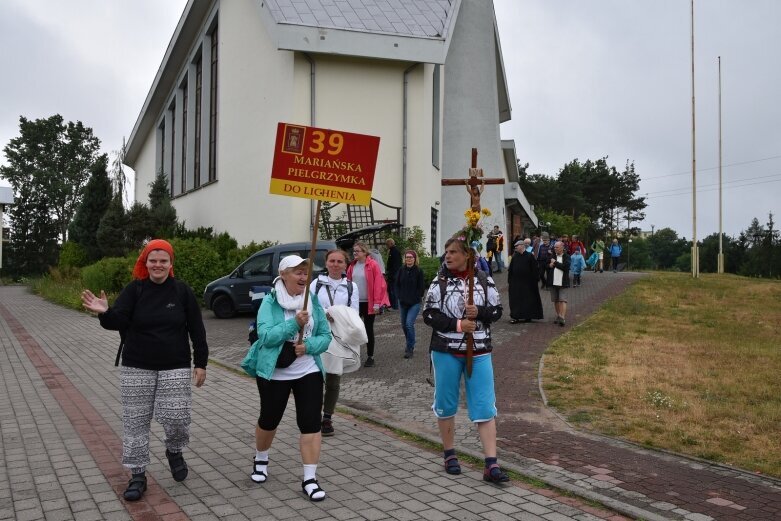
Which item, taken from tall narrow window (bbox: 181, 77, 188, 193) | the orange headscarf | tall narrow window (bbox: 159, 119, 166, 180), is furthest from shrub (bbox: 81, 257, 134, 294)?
tall narrow window (bbox: 159, 119, 166, 180)

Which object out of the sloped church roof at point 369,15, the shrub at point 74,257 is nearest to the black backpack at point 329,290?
the sloped church roof at point 369,15

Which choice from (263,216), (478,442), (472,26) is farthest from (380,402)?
(472,26)

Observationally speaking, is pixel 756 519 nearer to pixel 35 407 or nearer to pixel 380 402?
pixel 380 402

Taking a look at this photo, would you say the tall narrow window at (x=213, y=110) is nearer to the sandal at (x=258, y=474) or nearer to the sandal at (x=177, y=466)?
the sandal at (x=177, y=466)

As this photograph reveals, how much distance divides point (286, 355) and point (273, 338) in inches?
6.9

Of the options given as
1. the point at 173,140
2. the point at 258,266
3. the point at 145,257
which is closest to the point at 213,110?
the point at 173,140

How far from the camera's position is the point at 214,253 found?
2025 cm

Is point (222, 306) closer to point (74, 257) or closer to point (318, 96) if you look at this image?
point (318, 96)

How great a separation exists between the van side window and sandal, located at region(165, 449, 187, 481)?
11508 millimetres

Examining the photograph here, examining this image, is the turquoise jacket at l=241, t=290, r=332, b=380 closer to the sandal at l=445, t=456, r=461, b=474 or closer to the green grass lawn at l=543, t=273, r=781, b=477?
the sandal at l=445, t=456, r=461, b=474

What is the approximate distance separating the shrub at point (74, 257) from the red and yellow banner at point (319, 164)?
33.3m

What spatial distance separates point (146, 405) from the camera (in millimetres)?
4793

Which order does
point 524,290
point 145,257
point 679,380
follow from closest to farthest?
point 145,257 → point 679,380 → point 524,290

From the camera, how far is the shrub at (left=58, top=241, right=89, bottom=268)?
35562 mm
